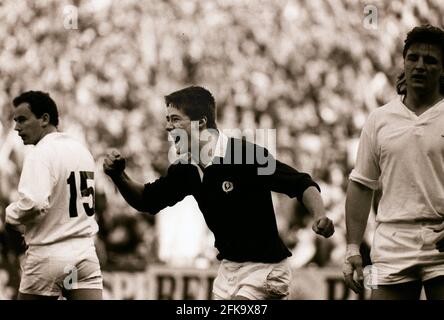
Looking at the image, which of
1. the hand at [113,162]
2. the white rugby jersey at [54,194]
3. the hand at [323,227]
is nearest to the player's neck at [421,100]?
the hand at [323,227]

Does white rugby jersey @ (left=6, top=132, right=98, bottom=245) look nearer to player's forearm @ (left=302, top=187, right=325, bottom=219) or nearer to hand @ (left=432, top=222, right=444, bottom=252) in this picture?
player's forearm @ (left=302, top=187, right=325, bottom=219)

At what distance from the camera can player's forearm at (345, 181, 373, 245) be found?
4.69 meters

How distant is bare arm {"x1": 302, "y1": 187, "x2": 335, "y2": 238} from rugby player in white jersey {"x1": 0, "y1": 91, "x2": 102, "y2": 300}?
3.92 feet

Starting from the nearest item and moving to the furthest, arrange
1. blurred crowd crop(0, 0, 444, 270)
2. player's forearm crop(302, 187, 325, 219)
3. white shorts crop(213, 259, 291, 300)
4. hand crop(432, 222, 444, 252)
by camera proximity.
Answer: hand crop(432, 222, 444, 252), player's forearm crop(302, 187, 325, 219), white shorts crop(213, 259, 291, 300), blurred crowd crop(0, 0, 444, 270)

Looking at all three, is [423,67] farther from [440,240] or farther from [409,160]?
[440,240]

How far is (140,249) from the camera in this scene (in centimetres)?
844

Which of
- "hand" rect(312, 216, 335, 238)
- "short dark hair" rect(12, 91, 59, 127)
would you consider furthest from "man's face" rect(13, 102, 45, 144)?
"hand" rect(312, 216, 335, 238)

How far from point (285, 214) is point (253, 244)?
350cm

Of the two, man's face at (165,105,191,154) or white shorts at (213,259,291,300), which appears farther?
man's face at (165,105,191,154)

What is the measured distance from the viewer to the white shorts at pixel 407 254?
4441 millimetres

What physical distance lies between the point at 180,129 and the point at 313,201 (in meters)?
0.72

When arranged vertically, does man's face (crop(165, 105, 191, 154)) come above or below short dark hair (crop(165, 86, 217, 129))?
below

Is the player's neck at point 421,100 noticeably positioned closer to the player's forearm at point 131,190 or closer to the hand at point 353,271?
the hand at point 353,271

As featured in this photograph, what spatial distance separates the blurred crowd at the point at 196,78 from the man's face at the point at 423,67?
379cm
